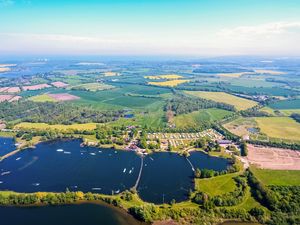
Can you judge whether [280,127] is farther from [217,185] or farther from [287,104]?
[217,185]

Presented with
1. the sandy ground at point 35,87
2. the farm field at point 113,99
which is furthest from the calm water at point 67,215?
the sandy ground at point 35,87

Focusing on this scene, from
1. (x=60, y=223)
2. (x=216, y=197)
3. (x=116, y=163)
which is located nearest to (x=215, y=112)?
(x=116, y=163)

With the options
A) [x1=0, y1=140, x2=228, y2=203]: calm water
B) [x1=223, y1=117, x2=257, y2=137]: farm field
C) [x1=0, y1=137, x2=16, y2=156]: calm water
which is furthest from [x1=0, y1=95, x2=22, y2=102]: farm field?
[x1=223, y1=117, x2=257, y2=137]: farm field

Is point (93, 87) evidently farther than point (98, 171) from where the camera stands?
Yes

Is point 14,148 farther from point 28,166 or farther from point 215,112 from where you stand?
point 215,112

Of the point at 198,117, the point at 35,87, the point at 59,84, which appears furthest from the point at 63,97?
the point at 198,117

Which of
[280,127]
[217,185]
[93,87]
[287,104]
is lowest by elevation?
[217,185]

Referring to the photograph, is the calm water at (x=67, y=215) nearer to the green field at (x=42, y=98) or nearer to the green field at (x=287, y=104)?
the green field at (x=42, y=98)
